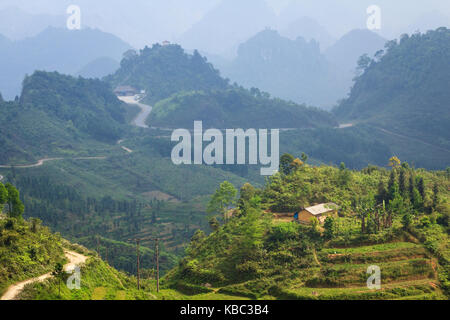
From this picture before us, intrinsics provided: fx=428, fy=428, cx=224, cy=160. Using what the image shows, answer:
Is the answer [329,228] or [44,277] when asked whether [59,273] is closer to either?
[44,277]

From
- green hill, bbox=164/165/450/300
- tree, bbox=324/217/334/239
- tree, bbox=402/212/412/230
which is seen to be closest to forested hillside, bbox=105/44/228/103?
green hill, bbox=164/165/450/300

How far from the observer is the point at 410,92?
303ft

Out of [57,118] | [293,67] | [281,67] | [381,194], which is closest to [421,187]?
[381,194]

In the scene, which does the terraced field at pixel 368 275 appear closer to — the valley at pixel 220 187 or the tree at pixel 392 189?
the valley at pixel 220 187

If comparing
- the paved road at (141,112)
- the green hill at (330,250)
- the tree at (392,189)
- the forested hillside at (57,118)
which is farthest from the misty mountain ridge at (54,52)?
the tree at (392,189)

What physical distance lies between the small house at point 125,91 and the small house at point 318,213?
8877cm

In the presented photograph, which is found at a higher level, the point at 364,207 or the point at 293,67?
the point at 293,67

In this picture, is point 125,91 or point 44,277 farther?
point 125,91

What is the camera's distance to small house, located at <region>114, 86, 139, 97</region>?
107056 mm

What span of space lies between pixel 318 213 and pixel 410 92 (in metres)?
77.6

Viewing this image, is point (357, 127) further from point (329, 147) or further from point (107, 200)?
point (107, 200)

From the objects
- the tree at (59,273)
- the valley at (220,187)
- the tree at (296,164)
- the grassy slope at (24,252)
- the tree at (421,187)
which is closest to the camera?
the tree at (59,273)

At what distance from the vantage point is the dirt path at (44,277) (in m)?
16.0

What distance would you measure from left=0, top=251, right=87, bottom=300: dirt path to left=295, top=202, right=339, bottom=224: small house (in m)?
12.3
